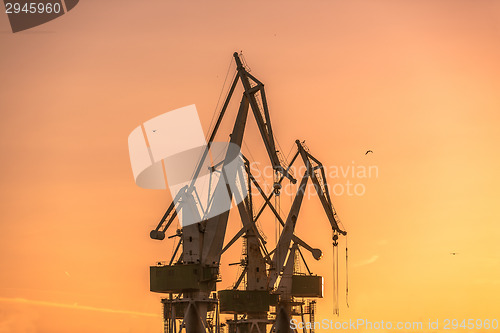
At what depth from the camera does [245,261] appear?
145 metres

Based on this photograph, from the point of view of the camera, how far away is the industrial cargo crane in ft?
408

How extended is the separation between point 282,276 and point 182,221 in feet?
96.4

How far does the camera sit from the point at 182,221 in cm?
12625

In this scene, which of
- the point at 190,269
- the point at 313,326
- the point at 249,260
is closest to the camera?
the point at 190,269

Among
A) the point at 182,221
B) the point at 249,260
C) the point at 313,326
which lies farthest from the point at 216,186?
the point at 313,326

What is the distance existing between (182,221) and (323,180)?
31255 mm

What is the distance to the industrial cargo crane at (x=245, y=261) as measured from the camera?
124 meters

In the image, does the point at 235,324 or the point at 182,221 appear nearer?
the point at 182,221

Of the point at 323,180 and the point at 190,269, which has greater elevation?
the point at 323,180

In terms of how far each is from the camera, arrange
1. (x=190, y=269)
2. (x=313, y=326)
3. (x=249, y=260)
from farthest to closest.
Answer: (x=313, y=326) < (x=249, y=260) < (x=190, y=269)

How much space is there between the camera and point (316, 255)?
150125mm

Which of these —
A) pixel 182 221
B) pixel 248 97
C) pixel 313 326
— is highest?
pixel 248 97

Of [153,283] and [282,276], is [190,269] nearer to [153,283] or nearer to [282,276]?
[153,283]

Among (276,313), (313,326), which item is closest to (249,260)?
(276,313)
